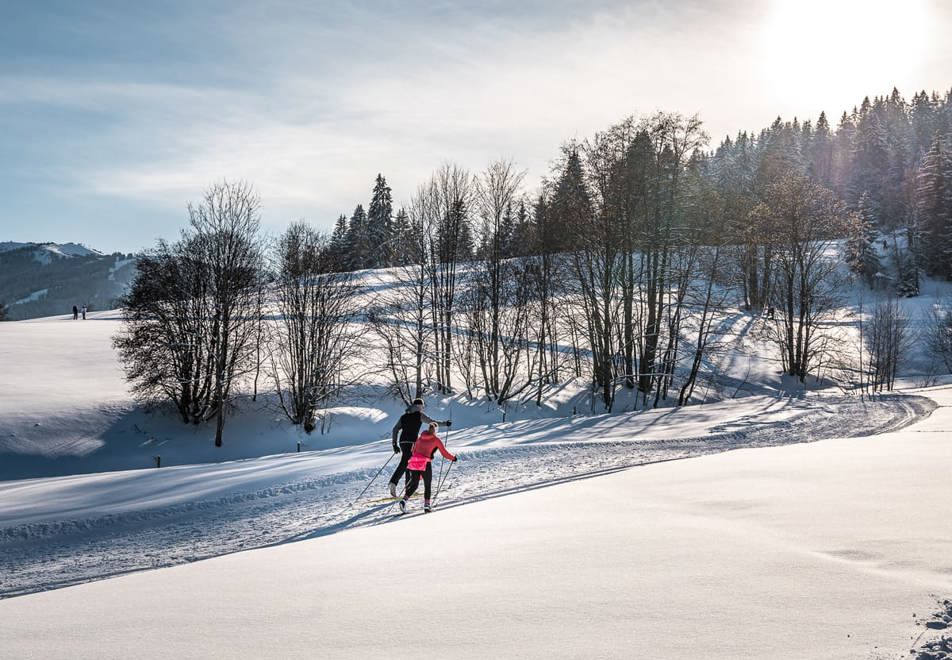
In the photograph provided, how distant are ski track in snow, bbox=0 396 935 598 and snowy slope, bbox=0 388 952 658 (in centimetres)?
306

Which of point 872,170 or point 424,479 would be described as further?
point 872,170

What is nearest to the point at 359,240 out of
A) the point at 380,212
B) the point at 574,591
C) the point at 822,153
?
the point at 380,212

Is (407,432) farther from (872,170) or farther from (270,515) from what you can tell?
(872,170)

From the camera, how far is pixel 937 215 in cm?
6994

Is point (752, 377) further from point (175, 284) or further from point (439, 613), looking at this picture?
point (439, 613)

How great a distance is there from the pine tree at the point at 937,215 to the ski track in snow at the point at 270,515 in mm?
67069

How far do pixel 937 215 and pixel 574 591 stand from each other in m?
86.2

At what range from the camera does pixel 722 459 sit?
1237 centimetres

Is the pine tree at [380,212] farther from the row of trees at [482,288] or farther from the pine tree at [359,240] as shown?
the row of trees at [482,288]

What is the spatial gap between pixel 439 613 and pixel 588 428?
17976 mm

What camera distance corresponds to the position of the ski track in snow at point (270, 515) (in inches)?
373

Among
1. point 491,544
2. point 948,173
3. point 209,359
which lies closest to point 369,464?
point 491,544

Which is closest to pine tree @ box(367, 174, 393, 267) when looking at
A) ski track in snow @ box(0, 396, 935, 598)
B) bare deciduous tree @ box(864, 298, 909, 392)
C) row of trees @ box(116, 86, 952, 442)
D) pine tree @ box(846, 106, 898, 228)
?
row of trees @ box(116, 86, 952, 442)

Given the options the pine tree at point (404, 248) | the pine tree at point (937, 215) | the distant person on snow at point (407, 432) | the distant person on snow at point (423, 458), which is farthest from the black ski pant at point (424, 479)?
the pine tree at point (937, 215)
